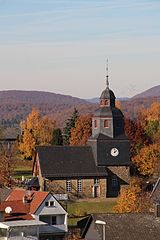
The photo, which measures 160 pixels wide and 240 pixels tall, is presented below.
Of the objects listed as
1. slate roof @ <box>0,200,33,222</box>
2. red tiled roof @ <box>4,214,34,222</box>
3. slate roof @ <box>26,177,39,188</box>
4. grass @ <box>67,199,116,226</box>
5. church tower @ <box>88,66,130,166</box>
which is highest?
church tower @ <box>88,66,130,166</box>

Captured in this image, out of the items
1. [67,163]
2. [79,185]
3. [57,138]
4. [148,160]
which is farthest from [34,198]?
[57,138]

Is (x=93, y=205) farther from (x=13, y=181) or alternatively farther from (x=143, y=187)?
(x=13, y=181)

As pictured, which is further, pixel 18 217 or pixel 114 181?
pixel 114 181

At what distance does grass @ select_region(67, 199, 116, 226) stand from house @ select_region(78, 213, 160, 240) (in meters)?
11.5

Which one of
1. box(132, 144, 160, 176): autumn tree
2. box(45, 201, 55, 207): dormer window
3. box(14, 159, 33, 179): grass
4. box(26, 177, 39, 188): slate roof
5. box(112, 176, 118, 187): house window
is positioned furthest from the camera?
box(14, 159, 33, 179): grass

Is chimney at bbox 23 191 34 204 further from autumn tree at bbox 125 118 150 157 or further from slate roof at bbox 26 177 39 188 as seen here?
autumn tree at bbox 125 118 150 157

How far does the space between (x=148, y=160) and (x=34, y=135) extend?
34938 millimetres

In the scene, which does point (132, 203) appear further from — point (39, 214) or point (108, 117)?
point (108, 117)

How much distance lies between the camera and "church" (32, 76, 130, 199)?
7469cm

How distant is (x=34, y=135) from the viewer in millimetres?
114188

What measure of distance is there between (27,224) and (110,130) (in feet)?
Result: 94.5

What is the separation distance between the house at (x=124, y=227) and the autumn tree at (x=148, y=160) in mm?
34590

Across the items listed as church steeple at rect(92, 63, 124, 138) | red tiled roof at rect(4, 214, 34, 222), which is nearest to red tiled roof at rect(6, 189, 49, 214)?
red tiled roof at rect(4, 214, 34, 222)

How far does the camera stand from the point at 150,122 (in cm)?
10844
